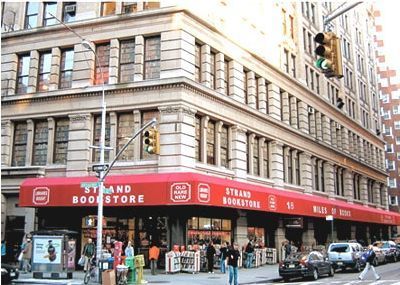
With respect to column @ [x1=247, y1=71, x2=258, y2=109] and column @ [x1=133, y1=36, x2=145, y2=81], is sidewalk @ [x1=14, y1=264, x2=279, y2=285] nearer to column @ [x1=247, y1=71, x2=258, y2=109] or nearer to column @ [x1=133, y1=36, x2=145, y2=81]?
column @ [x1=133, y1=36, x2=145, y2=81]

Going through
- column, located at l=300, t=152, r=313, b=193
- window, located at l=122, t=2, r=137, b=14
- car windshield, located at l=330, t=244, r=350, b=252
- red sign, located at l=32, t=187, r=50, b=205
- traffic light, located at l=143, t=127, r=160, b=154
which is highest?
window, located at l=122, t=2, r=137, b=14

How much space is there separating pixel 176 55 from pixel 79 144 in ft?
26.4

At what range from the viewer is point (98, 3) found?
98.5 feet

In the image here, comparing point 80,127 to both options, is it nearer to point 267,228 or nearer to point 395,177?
point 267,228

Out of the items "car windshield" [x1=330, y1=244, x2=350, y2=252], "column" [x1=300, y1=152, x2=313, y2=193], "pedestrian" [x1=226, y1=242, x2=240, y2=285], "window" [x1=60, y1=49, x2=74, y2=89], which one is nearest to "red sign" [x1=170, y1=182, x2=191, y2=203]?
"pedestrian" [x1=226, y1=242, x2=240, y2=285]

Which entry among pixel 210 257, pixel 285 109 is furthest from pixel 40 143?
pixel 285 109

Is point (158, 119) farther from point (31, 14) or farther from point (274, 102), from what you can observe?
point (31, 14)

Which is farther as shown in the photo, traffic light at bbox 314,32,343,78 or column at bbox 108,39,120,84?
column at bbox 108,39,120,84

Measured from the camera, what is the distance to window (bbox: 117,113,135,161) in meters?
27.5

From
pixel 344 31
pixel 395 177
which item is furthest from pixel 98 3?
pixel 395 177

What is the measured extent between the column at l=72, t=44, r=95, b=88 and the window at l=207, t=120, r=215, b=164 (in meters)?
7.92

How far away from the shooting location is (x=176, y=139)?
2550 cm

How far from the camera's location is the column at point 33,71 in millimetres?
30734

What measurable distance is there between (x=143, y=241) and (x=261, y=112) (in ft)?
43.4
